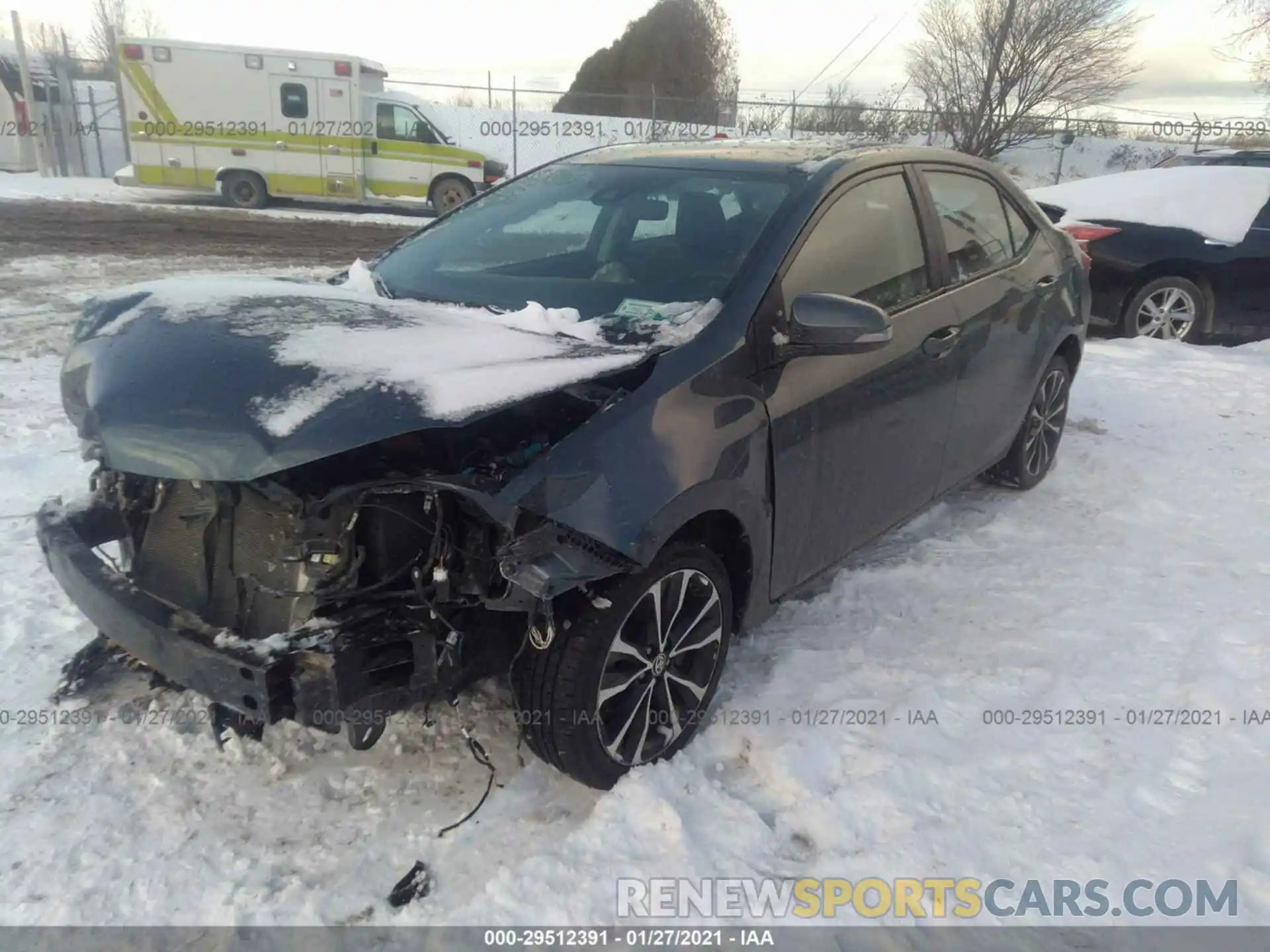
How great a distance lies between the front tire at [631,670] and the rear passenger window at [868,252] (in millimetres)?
980

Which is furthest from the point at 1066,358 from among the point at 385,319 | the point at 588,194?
the point at 385,319

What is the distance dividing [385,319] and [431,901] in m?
1.58

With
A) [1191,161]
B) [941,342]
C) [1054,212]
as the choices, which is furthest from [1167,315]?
[941,342]

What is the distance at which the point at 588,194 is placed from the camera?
3574 millimetres

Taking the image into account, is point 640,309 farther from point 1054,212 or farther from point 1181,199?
point 1181,199

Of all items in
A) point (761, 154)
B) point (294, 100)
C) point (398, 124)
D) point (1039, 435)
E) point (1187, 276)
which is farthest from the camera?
point (398, 124)

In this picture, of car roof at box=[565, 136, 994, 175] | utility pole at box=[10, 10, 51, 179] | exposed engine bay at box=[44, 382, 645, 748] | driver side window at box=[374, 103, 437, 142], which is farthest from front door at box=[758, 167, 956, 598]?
utility pole at box=[10, 10, 51, 179]

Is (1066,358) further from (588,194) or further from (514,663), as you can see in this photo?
(514,663)

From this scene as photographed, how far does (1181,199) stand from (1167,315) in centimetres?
103

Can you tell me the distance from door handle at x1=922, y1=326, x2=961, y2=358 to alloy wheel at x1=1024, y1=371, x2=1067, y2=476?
1.25 meters

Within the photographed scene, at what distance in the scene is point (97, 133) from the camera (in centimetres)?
2236

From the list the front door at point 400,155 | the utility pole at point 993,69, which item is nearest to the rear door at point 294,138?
the front door at point 400,155

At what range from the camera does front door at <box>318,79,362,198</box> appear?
1664 cm

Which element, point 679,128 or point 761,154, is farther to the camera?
point 679,128
